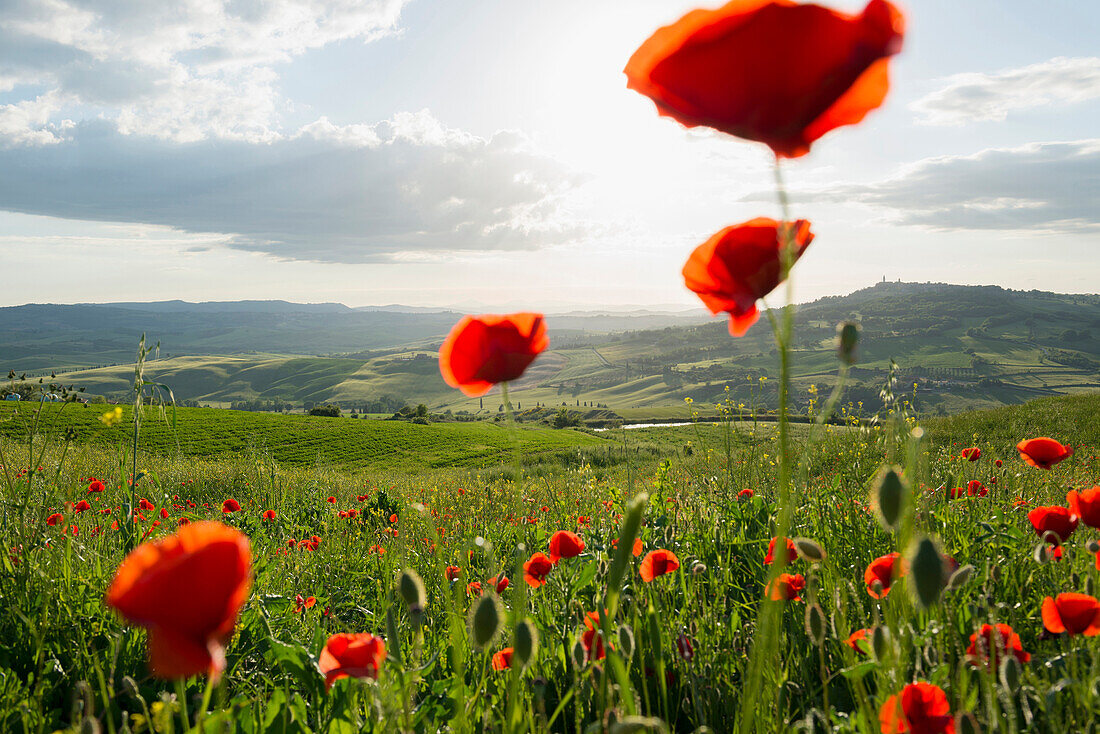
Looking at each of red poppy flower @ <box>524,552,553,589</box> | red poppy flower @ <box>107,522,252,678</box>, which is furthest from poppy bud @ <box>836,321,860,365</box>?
red poppy flower @ <box>524,552,553,589</box>

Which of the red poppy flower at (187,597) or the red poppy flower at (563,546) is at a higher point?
the red poppy flower at (187,597)

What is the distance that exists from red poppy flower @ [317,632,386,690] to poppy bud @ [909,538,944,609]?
0.98 m

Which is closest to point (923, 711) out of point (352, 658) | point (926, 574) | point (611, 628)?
point (926, 574)

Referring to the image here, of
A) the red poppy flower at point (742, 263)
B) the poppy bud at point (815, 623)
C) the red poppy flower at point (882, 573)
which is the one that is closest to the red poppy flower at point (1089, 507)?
the red poppy flower at point (882, 573)

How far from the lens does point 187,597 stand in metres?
0.64

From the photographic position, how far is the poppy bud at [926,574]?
977mm

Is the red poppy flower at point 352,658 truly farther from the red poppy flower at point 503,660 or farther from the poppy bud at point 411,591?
the red poppy flower at point 503,660

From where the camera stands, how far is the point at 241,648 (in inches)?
99.7

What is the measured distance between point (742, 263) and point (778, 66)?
36 centimetres

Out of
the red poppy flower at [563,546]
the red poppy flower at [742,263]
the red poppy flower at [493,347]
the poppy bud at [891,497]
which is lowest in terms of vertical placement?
the red poppy flower at [563,546]

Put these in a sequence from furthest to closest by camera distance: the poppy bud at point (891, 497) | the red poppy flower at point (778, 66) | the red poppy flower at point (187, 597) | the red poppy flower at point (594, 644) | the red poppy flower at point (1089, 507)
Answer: the red poppy flower at point (1089, 507), the red poppy flower at point (594, 644), the poppy bud at point (891, 497), the red poppy flower at point (778, 66), the red poppy flower at point (187, 597)

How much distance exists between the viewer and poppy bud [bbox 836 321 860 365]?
3.07ft

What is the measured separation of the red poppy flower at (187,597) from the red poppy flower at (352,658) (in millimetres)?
672

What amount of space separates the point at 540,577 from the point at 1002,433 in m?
18.3
